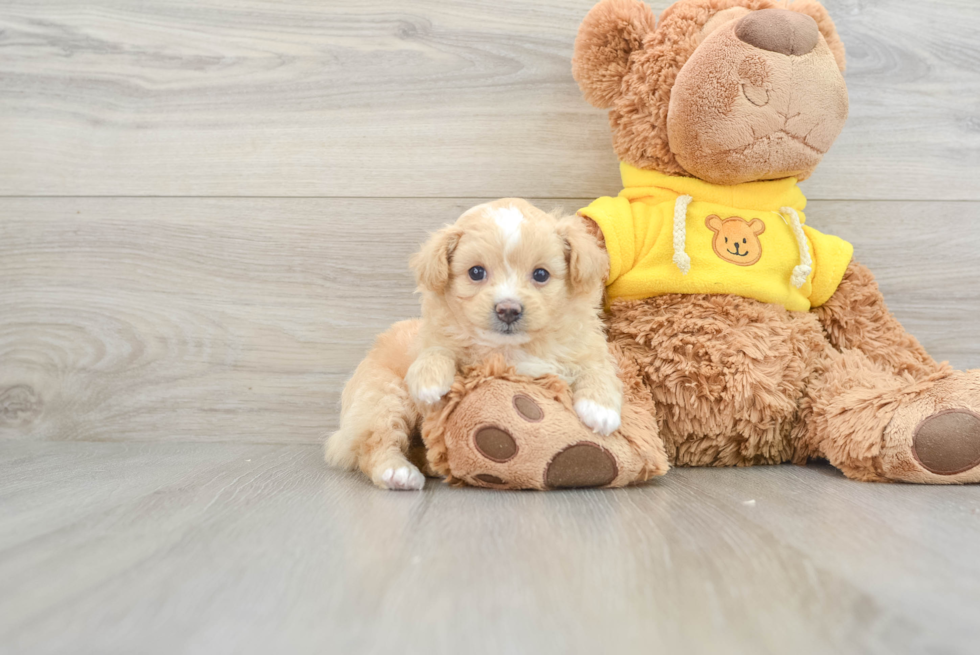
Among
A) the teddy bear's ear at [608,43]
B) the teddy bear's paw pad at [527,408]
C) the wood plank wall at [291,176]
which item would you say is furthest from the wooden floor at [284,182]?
the teddy bear's paw pad at [527,408]

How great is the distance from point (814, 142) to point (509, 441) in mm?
644

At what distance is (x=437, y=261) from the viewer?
91cm

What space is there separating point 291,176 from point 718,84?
2.56 ft

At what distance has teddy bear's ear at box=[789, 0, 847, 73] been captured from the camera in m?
1.07

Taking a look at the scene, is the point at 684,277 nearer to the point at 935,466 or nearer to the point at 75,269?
the point at 935,466

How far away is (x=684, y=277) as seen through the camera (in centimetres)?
104

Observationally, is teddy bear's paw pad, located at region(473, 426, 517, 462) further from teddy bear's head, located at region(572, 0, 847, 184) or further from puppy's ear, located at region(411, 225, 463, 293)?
teddy bear's head, located at region(572, 0, 847, 184)

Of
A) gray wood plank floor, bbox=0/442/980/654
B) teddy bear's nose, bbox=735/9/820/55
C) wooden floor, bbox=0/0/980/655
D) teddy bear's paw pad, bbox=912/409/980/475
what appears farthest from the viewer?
wooden floor, bbox=0/0/980/655

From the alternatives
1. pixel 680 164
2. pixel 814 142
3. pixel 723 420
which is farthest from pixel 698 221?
pixel 723 420

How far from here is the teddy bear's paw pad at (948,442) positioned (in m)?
0.86

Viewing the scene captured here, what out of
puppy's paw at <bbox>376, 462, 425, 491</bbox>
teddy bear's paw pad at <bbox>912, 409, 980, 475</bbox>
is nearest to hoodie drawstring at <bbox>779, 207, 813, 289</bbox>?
teddy bear's paw pad at <bbox>912, 409, 980, 475</bbox>

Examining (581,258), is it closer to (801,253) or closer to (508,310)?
(508,310)

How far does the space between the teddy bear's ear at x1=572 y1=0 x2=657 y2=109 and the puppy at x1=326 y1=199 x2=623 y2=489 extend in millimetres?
261

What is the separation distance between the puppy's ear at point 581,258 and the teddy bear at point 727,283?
0.39 feet
